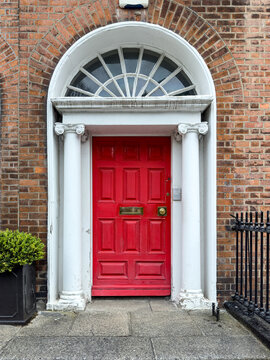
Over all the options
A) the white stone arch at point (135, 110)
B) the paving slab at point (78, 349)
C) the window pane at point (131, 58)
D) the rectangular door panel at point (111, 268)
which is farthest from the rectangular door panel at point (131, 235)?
the window pane at point (131, 58)

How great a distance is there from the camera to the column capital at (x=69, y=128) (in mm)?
4223

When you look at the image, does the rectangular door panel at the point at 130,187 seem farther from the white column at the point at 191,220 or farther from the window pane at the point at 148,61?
the window pane at the point at 148,61

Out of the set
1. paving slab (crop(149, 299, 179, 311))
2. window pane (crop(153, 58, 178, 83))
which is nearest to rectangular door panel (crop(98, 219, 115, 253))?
paving slab (crop(149, 299, 179, 311))

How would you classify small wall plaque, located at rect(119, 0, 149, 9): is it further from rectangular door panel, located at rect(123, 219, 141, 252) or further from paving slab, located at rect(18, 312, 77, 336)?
paving slab, located at rect(18, 312, 77, 336)

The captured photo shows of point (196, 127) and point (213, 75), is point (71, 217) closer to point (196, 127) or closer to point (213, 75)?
point (196, 127)

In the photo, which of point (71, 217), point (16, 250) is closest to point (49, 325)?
point (16, 250)

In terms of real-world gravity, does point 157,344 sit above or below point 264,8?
below

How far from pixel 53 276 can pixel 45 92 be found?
2625mm

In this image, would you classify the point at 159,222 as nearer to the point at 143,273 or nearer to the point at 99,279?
the point at 143,273

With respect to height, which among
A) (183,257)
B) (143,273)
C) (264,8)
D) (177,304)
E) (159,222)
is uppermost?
(264,8)

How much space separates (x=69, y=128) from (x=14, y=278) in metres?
2.10

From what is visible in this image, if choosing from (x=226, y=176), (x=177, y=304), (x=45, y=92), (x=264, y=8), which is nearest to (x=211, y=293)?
(x=177, y=304)

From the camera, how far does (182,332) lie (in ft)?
11.3

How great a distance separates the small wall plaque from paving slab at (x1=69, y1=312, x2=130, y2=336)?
14.0 feet
